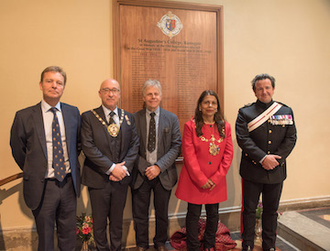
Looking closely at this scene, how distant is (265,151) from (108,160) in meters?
1.50

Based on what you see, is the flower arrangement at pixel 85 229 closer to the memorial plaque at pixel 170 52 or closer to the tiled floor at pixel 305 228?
the tiled floor at pixel 305 228

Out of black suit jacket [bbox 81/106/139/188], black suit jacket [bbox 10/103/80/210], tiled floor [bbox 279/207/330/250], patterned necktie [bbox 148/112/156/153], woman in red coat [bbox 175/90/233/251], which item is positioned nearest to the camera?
black suit jacket [bbox 10/103/80/210]

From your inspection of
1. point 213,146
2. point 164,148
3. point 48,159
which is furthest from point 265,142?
point 48,159

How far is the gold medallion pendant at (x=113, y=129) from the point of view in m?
2.22

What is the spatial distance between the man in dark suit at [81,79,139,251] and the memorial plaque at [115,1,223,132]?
1.69 ft

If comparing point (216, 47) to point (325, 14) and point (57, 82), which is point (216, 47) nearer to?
point (325, 14)

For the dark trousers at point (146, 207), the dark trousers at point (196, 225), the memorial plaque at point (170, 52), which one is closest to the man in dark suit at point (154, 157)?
the dark trousers at point (146, 207)

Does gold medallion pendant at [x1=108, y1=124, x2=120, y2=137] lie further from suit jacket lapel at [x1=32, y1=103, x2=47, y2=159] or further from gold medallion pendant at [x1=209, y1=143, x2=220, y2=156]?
gold medallion pendant at [x1=209, y1=143, x2=220, y2=156]

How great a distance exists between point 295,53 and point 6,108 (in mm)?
3584

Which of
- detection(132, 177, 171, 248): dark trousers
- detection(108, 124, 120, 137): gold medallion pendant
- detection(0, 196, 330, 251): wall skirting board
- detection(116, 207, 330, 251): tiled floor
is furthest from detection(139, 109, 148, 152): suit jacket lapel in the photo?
detection(116, 207, 330, 251): tiled floor

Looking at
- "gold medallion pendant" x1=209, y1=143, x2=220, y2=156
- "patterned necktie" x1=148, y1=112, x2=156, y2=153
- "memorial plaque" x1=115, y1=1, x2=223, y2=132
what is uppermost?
"memorial plaque" x1=115, y1=1, x2=223, y2=132

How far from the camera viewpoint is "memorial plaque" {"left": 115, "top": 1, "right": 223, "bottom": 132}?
2.73 metres

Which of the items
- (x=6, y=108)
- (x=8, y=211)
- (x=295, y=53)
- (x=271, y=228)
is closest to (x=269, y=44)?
(x=295, y=53)

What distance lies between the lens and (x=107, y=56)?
2.71 meters
